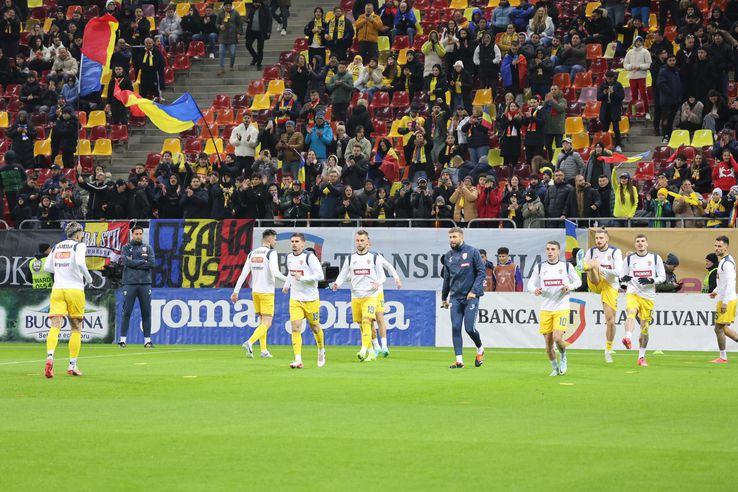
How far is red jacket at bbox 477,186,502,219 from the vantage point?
29.5m

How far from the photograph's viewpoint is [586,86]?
3400cm

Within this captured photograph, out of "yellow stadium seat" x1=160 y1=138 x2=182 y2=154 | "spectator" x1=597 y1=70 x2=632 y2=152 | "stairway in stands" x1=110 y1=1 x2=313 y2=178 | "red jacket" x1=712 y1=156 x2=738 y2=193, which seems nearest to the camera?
"red jacket" x1=712 y1=156 x2=738 y2=193

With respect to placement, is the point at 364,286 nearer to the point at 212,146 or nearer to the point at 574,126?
the point at 574,126

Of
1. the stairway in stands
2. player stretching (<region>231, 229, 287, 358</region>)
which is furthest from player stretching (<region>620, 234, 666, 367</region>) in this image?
the stairway in stands

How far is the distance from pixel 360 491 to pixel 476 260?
1231 centimetres

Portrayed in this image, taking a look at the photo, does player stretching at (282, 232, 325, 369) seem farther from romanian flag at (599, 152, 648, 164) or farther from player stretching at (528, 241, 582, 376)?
romanian flag at (599, 152, 648, 164)

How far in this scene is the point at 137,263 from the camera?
28031 millimetres

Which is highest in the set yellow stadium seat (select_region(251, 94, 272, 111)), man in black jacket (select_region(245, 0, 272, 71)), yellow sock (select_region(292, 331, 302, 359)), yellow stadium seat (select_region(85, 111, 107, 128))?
man in black jacket (select_region(245, 0, 272, 71))

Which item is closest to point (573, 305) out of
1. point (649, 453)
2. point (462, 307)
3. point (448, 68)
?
point (462, 307)

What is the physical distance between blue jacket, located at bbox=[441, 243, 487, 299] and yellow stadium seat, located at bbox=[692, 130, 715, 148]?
37.9 ft

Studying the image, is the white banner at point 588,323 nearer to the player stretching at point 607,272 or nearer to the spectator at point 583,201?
the spectator at point 583,201

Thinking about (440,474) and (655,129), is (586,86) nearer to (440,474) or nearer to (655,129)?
(655,129)

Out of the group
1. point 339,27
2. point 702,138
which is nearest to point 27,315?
point 339,27

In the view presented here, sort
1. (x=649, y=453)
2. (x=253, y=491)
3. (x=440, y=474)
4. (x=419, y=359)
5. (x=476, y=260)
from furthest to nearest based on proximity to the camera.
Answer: (x=419, y=359), (x=476, y=260), (x=649, y=453), (x=440, y=474), (x=253, y=491)
